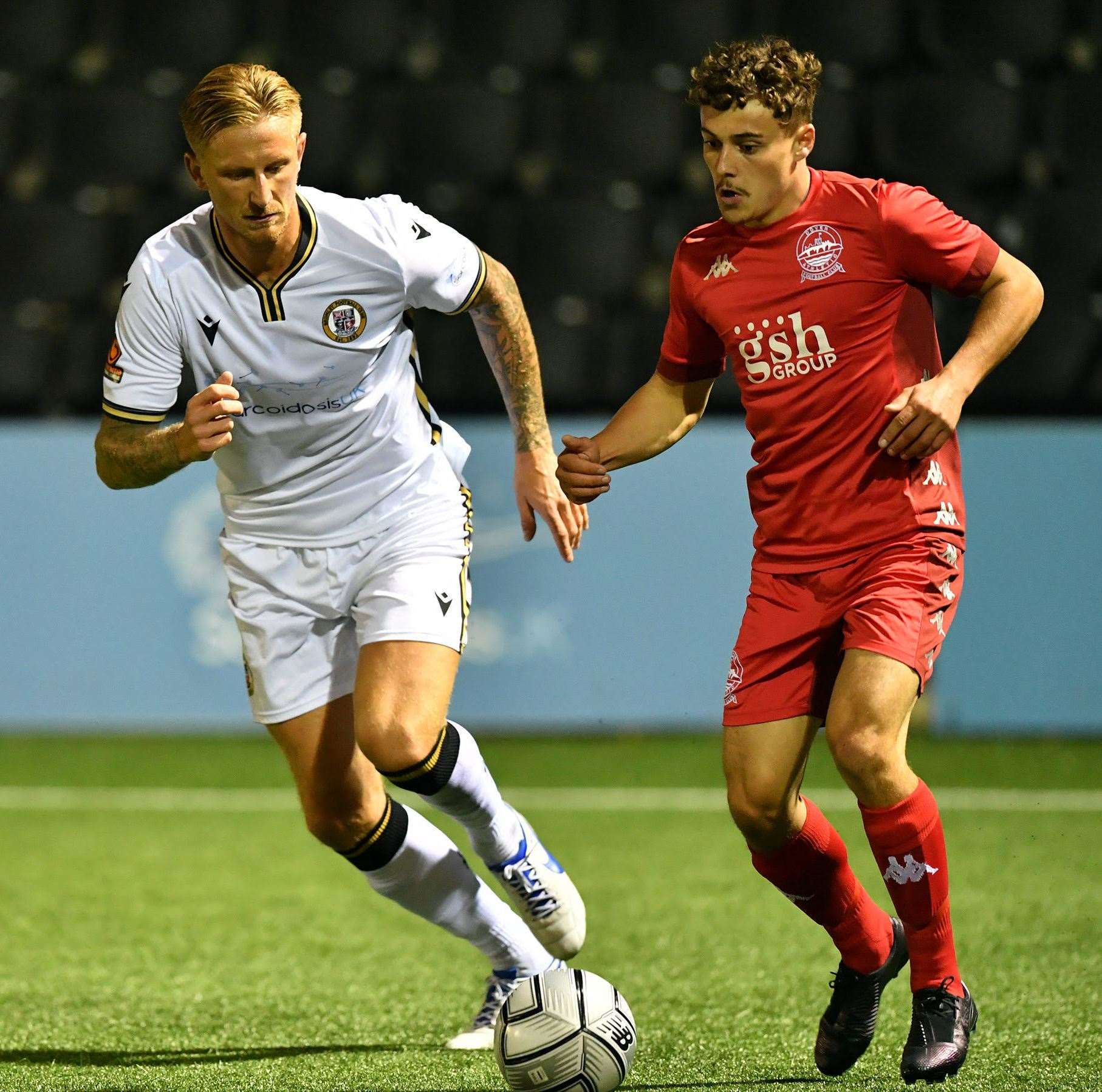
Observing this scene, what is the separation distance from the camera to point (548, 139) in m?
9.77

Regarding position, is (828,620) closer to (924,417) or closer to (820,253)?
(924,417)

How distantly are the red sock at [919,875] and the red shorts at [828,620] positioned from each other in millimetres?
254

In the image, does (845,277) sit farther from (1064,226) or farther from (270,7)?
(270,7)

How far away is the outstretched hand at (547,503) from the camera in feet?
11.6

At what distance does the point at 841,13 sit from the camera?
9562mm

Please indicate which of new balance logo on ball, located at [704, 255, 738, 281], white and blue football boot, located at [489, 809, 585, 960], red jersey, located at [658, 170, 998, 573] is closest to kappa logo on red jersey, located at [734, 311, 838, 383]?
red jersey, located at [658, 170, 998, 573]

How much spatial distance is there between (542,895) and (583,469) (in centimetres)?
92

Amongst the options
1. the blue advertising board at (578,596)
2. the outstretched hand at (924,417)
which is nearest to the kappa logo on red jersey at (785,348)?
the outstretched hand at (924,417)

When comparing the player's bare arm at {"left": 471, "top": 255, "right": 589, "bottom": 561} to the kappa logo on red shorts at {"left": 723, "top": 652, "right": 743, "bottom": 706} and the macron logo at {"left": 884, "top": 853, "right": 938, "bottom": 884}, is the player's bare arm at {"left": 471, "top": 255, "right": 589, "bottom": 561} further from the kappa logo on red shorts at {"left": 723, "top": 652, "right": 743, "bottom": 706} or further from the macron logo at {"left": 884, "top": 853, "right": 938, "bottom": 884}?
the macron logo at {"left": 884, "top": 853, "right": 938, "bottom": 884}

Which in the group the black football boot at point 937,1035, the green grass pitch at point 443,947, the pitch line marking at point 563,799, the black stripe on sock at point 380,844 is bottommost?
the pitch line marking at point 563,799

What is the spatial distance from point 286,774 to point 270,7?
5206 mm

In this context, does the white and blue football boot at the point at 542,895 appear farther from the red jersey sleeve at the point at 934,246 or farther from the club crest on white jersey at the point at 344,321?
the red jersey sleeve at the point at 934,246

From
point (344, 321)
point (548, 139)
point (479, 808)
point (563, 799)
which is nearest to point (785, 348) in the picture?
point (344, 321)

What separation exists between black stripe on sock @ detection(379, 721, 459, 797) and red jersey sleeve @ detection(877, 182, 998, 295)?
4.33 ft
